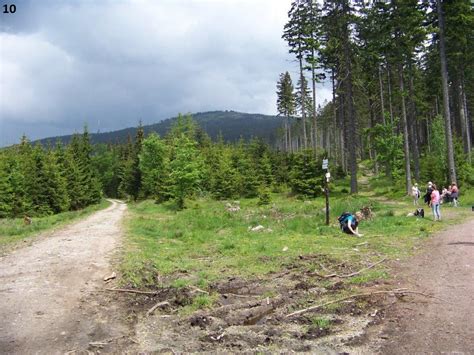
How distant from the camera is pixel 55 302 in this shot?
347 inches

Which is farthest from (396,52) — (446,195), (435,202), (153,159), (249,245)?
(153,159)

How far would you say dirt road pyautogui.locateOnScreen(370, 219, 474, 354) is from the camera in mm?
6098

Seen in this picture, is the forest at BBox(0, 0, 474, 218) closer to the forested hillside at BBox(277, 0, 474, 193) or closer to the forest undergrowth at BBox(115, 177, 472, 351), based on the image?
the forested hillside at BBox(277, 0, 474, 193)

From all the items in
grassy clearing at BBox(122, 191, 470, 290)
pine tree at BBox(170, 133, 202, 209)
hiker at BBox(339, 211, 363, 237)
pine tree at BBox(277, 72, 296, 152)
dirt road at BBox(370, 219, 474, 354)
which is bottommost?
grassy clearing at BBox(122, 191, 470, 290)

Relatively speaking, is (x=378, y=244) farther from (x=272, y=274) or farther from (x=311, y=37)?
(x=311, y=37)

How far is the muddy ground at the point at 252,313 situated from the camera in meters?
6.51

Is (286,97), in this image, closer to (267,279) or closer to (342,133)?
(342,133)

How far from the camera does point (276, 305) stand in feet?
28.3

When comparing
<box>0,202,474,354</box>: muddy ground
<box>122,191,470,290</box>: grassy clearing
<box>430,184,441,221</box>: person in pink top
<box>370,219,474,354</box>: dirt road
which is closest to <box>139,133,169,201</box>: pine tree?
<box>122,191,470,290</box>: grassy clearing

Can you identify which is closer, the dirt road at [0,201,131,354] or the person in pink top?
the dirt road at [0,201,131,354]

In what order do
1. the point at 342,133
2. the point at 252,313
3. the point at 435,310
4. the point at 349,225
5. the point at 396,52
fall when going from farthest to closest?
the point at 342,133
the point at 396,52
the point at 349,225
the point at 252,313
the point at 435,310

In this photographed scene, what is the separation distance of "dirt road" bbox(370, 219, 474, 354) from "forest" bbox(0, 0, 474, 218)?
58.7ft

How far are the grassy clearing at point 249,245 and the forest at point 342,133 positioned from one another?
12.3 metres

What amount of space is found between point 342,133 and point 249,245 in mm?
35322
